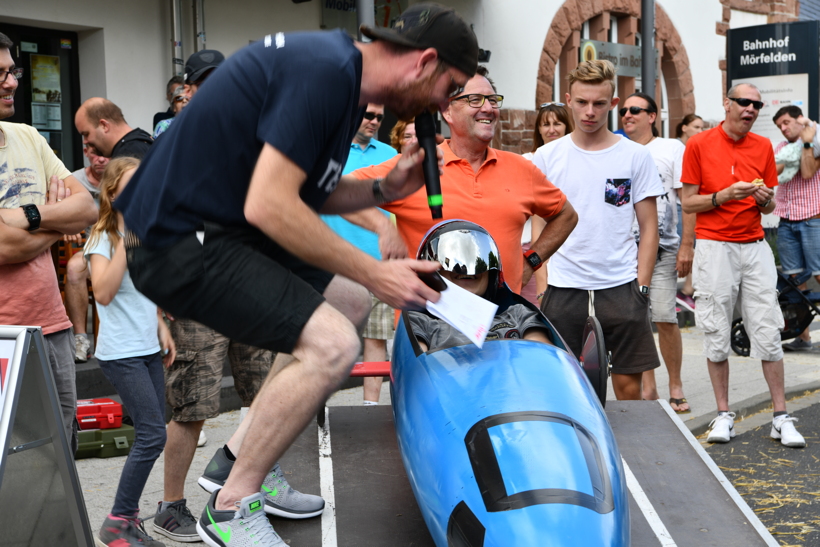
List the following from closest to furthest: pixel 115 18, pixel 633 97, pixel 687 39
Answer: pixel 633 97, pixel 115 18, pixel 687 39

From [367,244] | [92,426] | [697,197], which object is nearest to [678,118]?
[697,197]

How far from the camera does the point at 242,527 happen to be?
2.65 metres

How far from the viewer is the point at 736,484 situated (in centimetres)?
488

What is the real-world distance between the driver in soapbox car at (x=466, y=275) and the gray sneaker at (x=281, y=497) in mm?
694

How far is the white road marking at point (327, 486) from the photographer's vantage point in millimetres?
3137

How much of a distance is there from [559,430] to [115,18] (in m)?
6.57

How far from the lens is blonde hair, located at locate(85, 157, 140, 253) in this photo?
157 inches

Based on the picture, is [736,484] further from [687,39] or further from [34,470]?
[687,39]

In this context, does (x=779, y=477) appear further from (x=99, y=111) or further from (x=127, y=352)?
(x=99, y=111)

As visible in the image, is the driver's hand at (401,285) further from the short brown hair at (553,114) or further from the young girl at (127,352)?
the short brown hair at (553,114)

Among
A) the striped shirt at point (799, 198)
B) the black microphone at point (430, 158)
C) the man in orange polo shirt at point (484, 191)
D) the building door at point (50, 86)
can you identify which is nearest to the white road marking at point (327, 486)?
the man in orange polo shirt at point (484, 191)

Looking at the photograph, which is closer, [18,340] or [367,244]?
[18,340]

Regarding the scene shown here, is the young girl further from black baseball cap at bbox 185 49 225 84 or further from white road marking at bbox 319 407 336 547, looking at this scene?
black baseball cap at bbox 185 49 225 84

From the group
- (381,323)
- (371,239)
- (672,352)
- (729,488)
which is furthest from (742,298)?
(729,488)
